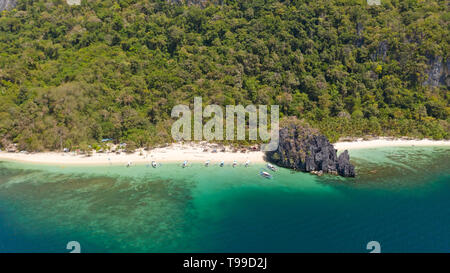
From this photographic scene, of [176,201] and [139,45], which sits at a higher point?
[139,45]

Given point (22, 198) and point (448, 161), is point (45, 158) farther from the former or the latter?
point (448, 161)

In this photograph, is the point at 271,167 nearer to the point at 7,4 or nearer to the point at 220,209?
the point at 220,209

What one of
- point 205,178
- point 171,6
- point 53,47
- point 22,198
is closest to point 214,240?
point 205,178

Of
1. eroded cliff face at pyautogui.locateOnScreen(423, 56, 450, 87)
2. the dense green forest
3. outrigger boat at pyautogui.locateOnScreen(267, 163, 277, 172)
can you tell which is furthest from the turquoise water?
eroded cliff face at pyautogui.locateOnScreen(423, 56, 450, 87)

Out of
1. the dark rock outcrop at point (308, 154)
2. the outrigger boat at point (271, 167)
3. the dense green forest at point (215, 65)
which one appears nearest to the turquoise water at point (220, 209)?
the outrigger boat at point (271, 167)

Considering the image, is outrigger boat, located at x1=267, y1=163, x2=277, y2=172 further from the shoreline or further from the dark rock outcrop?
the shoreline

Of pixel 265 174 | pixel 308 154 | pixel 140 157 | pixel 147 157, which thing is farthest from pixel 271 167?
pixel 140 157
